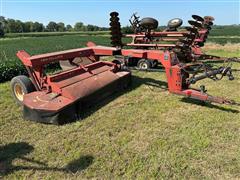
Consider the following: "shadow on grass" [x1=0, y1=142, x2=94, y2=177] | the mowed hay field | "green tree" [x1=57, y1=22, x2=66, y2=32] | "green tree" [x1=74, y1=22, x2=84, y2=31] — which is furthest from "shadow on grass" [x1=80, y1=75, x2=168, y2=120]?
"green tree" [x1=57, y1=22, x2=66, y2=32]

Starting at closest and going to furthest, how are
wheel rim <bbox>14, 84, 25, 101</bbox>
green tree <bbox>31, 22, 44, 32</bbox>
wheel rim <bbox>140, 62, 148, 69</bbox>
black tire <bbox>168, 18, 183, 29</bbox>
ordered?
wheel rim <bbox>14, 84, 25, 101</bbox>
wheel rim <bbox>140, 62, 148, 69</bbox>
black tire <bbox>168, 18, 183, 29</bbox>
green tree <bbox>31, 22, 44, 32</bbox>

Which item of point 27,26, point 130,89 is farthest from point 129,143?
point 27,26

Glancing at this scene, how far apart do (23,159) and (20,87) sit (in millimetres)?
2379

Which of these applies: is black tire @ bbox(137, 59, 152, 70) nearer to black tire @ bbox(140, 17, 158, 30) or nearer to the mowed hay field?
black tire @ bbox(140, 17, 158, 30)

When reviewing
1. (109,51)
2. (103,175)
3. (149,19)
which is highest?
(149,19)

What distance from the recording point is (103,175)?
3035mm

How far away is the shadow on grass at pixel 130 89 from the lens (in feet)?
16.2

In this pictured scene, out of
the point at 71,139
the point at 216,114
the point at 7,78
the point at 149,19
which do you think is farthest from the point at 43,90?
the point at 149,19

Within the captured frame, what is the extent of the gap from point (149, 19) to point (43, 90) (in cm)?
601

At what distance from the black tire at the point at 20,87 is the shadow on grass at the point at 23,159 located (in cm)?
170

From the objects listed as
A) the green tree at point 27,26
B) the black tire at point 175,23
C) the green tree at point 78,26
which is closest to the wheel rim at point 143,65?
the black tire at point 175,23

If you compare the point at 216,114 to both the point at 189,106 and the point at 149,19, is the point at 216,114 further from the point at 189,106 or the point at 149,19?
the point at 149,19

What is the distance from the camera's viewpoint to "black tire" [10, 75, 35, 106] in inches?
207

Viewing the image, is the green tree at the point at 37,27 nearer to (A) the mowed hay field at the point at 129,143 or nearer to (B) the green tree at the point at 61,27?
(B) the green tree at the point at 61,27
